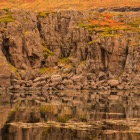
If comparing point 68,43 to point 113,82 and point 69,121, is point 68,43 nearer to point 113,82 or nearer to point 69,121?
point 113,82

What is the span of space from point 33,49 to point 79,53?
17692 mm

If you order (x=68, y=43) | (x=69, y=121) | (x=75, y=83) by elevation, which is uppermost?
(x=69, y=121)

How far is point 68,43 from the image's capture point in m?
178

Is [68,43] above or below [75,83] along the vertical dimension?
above

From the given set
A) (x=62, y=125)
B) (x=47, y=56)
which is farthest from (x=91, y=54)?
(x=62, y=125)

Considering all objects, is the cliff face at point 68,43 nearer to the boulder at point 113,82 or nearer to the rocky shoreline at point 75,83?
the rocky shoreline at point 75,83

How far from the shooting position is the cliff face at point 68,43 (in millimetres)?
159625

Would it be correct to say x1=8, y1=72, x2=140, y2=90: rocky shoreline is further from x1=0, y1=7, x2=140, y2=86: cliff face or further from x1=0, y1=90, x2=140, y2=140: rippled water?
x1=0, y1=90, x2=140, y2=140: rippled water

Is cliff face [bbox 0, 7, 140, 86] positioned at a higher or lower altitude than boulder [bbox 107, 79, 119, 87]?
higher

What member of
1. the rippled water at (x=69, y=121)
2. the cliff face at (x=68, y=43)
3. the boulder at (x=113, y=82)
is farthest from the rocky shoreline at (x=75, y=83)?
the rippled water at (x=69, y=121)

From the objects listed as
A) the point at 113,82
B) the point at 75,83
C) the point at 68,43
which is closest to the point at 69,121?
the point at 75,83

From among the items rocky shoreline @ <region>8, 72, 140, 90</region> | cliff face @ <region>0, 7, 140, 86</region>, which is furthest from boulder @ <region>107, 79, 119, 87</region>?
cliff face @ <region>0, 7, 140, 86</region>

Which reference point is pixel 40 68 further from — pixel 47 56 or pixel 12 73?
pixel 12 73

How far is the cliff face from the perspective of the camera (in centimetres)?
15962
